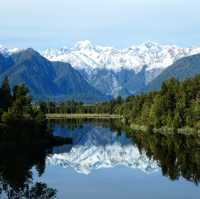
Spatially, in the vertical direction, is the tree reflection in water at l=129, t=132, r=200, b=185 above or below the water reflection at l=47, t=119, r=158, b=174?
above

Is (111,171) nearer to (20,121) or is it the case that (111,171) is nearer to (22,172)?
(22,172)

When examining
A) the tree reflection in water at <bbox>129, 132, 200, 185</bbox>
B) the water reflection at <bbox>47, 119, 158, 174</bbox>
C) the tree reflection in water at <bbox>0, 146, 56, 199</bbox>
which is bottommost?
the water reflection at <bbox>47, 119, 158, 174</bbox>

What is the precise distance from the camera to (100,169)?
10519cm

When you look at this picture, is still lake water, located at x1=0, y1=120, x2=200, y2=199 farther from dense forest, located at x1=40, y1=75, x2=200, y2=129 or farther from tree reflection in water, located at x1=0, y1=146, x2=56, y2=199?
dense forest, located at x1=40, y1=75, x2=200, y2=129

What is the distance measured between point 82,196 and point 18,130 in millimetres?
57497

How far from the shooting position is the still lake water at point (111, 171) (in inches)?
2749

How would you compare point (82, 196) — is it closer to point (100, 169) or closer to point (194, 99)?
point (100, 169)

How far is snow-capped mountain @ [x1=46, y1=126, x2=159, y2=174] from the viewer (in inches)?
4181

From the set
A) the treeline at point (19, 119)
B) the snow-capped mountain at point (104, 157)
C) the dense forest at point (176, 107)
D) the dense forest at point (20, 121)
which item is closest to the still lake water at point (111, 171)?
the snow-capped mountain at point (104, 157)

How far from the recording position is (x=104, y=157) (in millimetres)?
127500

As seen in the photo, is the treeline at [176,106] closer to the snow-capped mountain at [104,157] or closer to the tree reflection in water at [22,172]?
the snow-capped mountain at [104,157]

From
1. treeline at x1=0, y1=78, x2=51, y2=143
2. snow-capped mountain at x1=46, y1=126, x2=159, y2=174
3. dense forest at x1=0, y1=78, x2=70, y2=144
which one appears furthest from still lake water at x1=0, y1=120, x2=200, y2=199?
treeline at x1=0, y1=78, x2=51, y2=143

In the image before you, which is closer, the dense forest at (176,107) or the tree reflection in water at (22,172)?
the tree reflection in water at (22,172)

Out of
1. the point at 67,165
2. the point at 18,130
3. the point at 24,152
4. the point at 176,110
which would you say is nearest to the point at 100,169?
the point at 67,165
